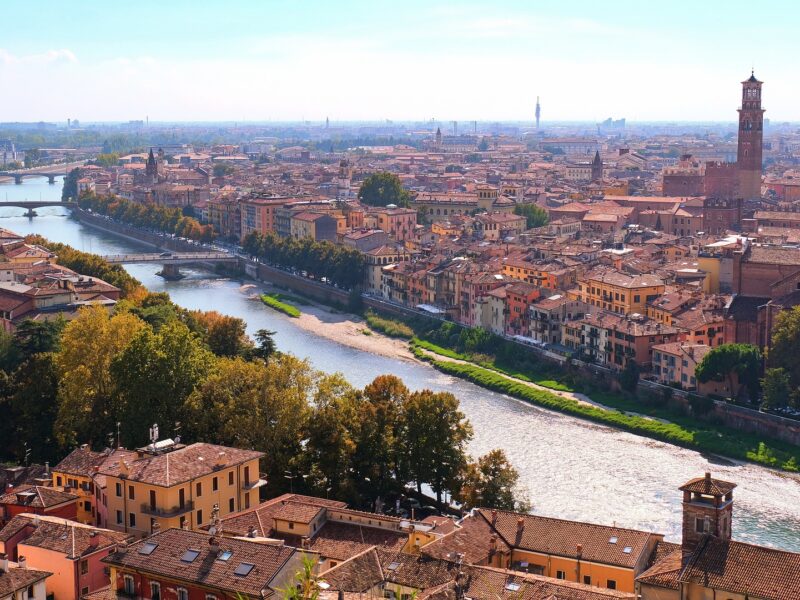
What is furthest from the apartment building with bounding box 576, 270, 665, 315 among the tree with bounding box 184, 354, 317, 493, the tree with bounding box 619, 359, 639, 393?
the tree with bounding box 184, 354, 317, 493

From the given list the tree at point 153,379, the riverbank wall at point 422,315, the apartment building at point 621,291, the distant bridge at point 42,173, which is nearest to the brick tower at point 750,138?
the riverbank wall at point 422,315

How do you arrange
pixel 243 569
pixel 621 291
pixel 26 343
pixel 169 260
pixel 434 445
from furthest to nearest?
pixel 169 260
pixel 621 291
pixel 26 343
pixel 434 445
pixel 243 569

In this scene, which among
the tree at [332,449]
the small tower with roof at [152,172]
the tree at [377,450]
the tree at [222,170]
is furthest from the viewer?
the tree at [222,170]

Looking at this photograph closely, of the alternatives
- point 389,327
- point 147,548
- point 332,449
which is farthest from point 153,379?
point 389,327

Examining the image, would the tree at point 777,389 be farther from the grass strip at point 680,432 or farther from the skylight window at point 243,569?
the skylight window at point 243,569

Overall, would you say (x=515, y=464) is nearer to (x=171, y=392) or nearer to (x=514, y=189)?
(x=171, y=392)

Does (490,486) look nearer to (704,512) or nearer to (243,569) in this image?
(704,512)

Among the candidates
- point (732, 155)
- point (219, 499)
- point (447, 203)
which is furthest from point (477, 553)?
point (732, 155)
